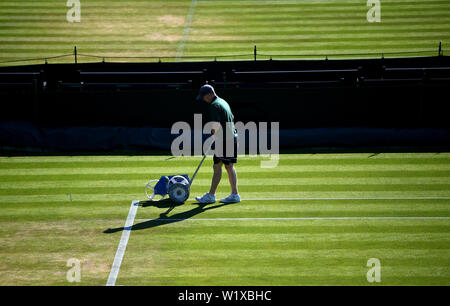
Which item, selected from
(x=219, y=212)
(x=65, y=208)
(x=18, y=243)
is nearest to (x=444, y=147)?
(x=219, y=212)

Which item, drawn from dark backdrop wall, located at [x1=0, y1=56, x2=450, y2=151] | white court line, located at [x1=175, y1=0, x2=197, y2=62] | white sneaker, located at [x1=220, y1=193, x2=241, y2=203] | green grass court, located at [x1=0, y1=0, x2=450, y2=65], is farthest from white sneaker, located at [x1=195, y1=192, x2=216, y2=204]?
white court line, located at [x1=175, y1=0, x2=197, y2=62]

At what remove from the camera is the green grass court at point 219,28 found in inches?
981

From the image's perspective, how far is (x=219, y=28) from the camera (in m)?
27.5

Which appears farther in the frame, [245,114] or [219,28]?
[219,28]

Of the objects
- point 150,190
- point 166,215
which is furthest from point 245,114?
point 166,215

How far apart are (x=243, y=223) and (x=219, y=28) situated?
18.5 m

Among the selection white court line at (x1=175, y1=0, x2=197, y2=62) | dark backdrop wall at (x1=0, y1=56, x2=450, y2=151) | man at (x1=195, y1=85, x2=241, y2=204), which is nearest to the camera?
man at (x1=195, y1=85, x2=241, y2=204)

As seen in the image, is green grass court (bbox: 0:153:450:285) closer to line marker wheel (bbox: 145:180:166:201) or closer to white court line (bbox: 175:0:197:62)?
line marker wheel (bbox: 145:180:166:201)

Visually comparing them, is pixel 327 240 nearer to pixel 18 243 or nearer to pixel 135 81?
pixel 18 243

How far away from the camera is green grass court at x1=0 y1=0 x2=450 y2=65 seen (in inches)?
981

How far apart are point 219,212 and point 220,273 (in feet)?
8.13

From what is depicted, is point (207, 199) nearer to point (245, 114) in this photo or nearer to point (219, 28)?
point (245, 114)

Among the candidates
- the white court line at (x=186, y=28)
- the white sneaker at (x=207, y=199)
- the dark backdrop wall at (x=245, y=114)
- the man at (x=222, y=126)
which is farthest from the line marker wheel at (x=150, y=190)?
the white court line at (x=186, y=28)

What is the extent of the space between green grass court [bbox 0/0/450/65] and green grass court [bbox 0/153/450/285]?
10770mm
